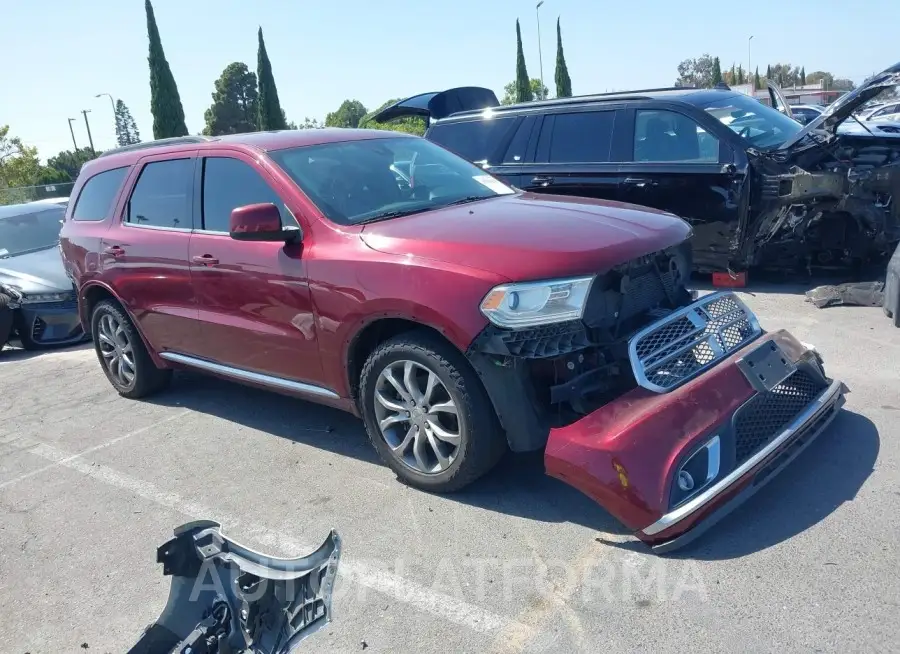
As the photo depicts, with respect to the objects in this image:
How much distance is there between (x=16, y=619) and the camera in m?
3.28

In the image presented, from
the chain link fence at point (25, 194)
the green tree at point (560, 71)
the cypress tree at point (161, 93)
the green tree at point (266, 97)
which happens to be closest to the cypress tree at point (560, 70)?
the green tree at point (560, 71)

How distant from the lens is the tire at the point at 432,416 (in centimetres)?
353

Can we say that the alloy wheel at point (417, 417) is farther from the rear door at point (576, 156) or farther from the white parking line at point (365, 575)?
the rear door at point (576, 156)

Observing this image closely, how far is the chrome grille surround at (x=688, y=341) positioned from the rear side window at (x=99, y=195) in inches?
163

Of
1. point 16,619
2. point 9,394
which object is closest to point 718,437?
point 16,619

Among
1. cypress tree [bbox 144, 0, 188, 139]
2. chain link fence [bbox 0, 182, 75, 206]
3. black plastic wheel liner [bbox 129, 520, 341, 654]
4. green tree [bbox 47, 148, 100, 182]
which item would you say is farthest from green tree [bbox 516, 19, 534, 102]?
black plastic wheel liner [bbox 129, 520, 341, 654]

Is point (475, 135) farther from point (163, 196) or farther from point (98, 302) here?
point (98, 302)

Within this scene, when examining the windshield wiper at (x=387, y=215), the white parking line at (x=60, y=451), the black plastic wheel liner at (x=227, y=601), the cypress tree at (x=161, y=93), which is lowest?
the white parking line at (x=60, y=451)

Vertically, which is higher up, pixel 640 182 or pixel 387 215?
pixel 387 215

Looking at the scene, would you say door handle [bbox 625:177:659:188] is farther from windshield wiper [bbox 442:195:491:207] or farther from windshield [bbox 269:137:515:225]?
windshield wiper [bbox 442:195:491:207]

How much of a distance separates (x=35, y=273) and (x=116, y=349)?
3.86 m

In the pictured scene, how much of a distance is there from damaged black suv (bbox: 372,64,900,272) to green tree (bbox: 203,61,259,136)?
216ft

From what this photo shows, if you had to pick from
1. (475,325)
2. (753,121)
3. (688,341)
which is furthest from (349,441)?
(753,121)

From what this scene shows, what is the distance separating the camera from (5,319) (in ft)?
27.6
